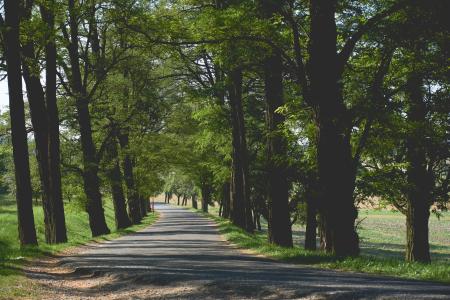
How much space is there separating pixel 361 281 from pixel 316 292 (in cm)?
124

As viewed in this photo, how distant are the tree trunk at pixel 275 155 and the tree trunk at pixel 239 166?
5700mm

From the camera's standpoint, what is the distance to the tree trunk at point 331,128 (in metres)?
12.6

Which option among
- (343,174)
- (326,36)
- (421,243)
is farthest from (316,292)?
(421,243)

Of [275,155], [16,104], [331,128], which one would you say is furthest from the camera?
[275,155]

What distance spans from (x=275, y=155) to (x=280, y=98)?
1.98m

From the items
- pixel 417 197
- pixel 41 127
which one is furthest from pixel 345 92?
pixel 41 127

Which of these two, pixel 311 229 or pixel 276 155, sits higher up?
pixel 276 155

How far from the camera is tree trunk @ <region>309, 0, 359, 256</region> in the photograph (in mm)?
12555

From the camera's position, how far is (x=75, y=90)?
26750 mm

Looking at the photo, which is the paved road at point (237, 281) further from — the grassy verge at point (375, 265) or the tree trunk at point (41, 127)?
the tree trunk at point (41, 127)

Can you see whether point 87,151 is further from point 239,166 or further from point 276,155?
point 276,155

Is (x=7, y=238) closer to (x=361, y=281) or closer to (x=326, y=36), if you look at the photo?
(x=326, y=36)

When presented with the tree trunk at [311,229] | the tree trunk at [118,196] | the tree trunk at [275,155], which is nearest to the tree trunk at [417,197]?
the tree trunk at [275,155]

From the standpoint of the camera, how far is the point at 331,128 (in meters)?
12.7
